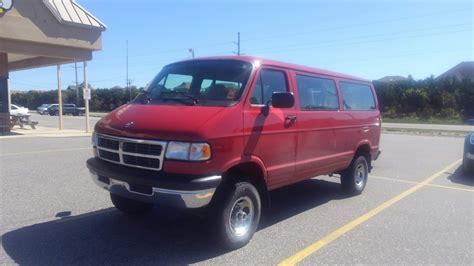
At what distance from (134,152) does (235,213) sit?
1347 mm

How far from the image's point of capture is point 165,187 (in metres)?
4.10

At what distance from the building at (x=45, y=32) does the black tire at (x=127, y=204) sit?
14.7 m

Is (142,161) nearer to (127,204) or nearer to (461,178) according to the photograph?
(127,204)

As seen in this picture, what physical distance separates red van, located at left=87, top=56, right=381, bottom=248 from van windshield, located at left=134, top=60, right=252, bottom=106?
0.01m

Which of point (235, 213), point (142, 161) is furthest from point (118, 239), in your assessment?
point (235, 213)

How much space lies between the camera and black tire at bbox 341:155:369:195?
732 cm

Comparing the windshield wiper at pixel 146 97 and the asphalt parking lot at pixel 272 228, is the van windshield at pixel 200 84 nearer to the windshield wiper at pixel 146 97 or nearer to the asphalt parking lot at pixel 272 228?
the windshield wiper at pixel 146 97

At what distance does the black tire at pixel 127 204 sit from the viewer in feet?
18.6

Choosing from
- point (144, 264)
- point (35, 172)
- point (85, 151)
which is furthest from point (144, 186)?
point (85, 151)

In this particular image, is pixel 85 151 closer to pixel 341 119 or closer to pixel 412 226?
pixel 341 119

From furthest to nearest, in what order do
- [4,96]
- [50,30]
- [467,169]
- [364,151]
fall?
[4,96], [50,30], [467,169], [364,151]

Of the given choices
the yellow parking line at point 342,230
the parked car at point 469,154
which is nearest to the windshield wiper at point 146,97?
the yellow parking line at point 342,230

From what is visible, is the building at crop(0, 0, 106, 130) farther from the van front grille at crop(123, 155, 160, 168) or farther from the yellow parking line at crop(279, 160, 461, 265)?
the yellow parking line at crop(279, 160, 461, 265)

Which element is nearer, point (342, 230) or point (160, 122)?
point (160, 122)
